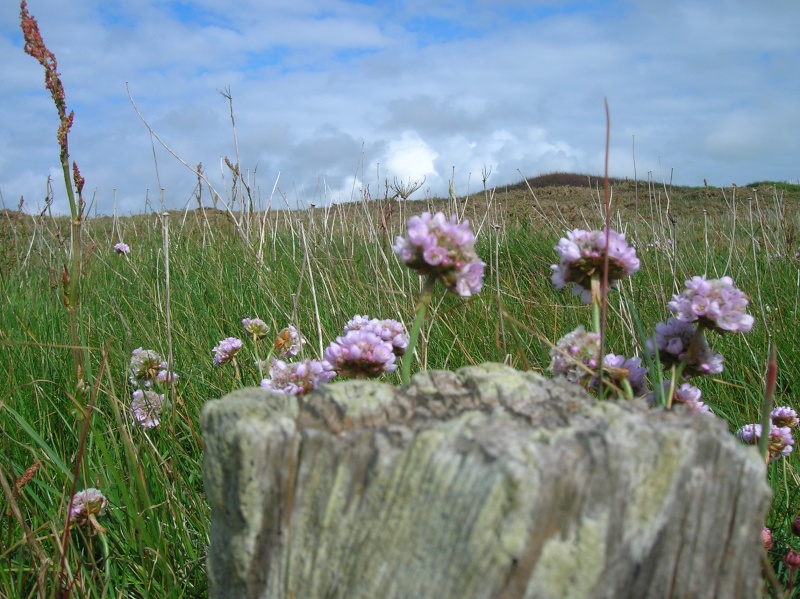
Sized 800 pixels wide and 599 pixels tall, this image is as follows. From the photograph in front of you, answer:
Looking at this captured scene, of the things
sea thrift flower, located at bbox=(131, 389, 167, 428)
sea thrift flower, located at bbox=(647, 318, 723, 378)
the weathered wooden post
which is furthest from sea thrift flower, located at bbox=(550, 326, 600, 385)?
sea thrift flower, located at bbox=(131, 389, 167, 428)

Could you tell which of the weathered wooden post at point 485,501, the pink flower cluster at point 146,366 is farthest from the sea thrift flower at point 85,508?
the weathered wooden post at point 485,501

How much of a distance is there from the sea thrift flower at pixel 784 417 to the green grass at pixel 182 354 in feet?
0.56

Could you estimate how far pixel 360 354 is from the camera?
1.46 meters

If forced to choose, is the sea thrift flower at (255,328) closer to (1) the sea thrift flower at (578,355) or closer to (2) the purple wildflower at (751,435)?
(1) the sea thrift flower at (578,355)

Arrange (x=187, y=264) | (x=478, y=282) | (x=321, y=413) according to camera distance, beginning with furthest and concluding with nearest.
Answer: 1. (x=187, y=264)
2. (x=478, y=282)
3. (x=321, y=413)

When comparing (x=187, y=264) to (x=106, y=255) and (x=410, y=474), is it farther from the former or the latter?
(x=410, y=474)

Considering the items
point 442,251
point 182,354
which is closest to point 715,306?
point 442,251

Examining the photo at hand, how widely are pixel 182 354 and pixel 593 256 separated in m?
2.28

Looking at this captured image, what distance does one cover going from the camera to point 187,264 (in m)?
5.20

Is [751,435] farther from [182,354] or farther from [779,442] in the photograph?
[182,354]

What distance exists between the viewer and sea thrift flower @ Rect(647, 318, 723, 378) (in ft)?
4.90

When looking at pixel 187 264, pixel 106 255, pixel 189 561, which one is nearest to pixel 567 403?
pixel 189 561

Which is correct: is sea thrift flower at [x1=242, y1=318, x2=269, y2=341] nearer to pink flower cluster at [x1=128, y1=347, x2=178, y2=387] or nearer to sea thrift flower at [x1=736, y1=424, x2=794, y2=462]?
pink flower cluster at [x1=128, y1=347, x2=178, y2=387]

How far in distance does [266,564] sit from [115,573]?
4.22ft
